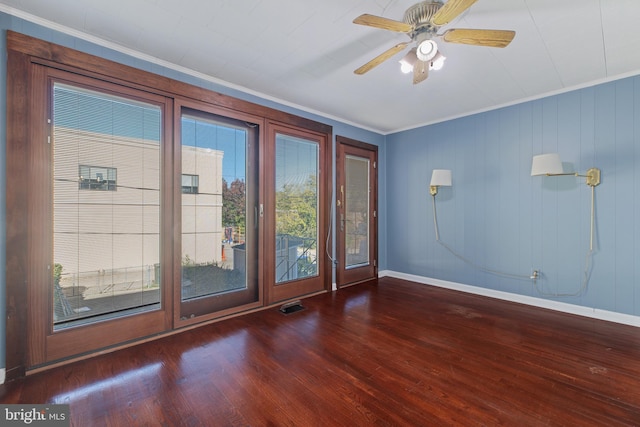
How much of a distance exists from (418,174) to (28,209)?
15.3 ft

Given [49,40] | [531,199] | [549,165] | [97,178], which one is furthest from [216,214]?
[531,199]

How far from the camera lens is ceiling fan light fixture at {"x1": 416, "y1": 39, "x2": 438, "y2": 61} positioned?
1.86 meters

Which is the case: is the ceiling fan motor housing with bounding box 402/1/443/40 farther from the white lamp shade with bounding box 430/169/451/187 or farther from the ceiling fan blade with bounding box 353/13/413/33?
the white lamp shade with bounding box 430/169/451/187

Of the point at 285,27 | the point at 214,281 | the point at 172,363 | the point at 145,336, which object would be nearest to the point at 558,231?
the point at 285,27

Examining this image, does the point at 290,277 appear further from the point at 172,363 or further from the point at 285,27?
the point at 285,27

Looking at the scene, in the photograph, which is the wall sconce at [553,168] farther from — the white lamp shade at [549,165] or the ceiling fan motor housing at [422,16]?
the ceiling fan motor housing at [422,16]

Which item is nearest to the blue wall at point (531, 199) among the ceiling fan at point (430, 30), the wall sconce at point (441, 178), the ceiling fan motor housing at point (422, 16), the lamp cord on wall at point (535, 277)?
the lamp cord on wall at point (535, 277)

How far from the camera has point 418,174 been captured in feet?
15.3

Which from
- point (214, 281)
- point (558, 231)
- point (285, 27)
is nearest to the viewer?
point (285, 27)

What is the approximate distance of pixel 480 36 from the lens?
69.9 inches

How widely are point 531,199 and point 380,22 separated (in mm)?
3135

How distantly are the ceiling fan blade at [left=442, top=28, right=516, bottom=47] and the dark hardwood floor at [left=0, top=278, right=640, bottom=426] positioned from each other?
2.31m

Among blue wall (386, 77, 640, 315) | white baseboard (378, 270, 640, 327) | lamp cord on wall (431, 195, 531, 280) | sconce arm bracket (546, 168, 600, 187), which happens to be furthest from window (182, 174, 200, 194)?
sconce arm bracket (546, 168, 600, 187)

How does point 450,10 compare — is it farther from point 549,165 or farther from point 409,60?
point 549,165
